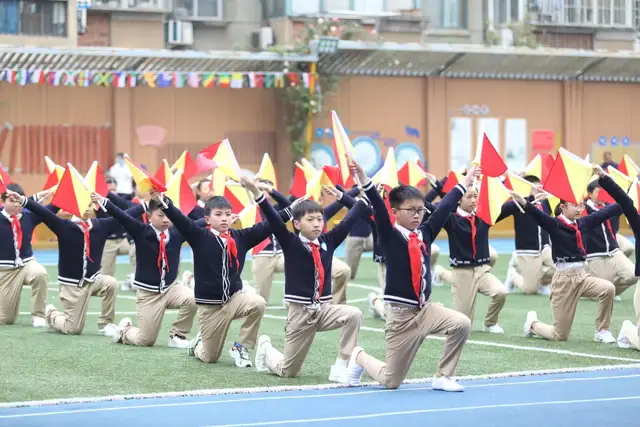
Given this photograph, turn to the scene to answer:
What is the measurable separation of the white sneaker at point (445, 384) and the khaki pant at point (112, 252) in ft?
33.6

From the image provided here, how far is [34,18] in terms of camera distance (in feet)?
95.2

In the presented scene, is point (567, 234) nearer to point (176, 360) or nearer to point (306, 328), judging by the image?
point (306, 328)

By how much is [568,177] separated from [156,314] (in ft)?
14.2

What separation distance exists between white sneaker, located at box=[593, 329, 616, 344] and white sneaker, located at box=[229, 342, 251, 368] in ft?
13.1

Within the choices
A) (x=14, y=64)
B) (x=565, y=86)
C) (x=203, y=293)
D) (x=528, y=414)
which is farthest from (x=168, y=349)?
(x=565, y=86)

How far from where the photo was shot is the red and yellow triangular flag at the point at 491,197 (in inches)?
570

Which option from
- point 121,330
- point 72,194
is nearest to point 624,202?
point 121,330

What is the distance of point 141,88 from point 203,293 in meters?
18.0

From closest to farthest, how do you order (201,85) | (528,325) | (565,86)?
(528,325), (201,85), (565,86)

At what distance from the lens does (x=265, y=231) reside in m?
12.5

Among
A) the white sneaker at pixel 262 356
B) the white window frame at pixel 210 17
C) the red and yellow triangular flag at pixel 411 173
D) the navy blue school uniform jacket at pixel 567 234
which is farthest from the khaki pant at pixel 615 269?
the white window frame at pixel 210 17

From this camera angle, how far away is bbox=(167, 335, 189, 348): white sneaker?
44.7 ft

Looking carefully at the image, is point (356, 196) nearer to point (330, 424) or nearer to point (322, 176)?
point (322, 176)

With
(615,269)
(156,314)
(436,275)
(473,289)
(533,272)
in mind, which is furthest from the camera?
(436,275)
